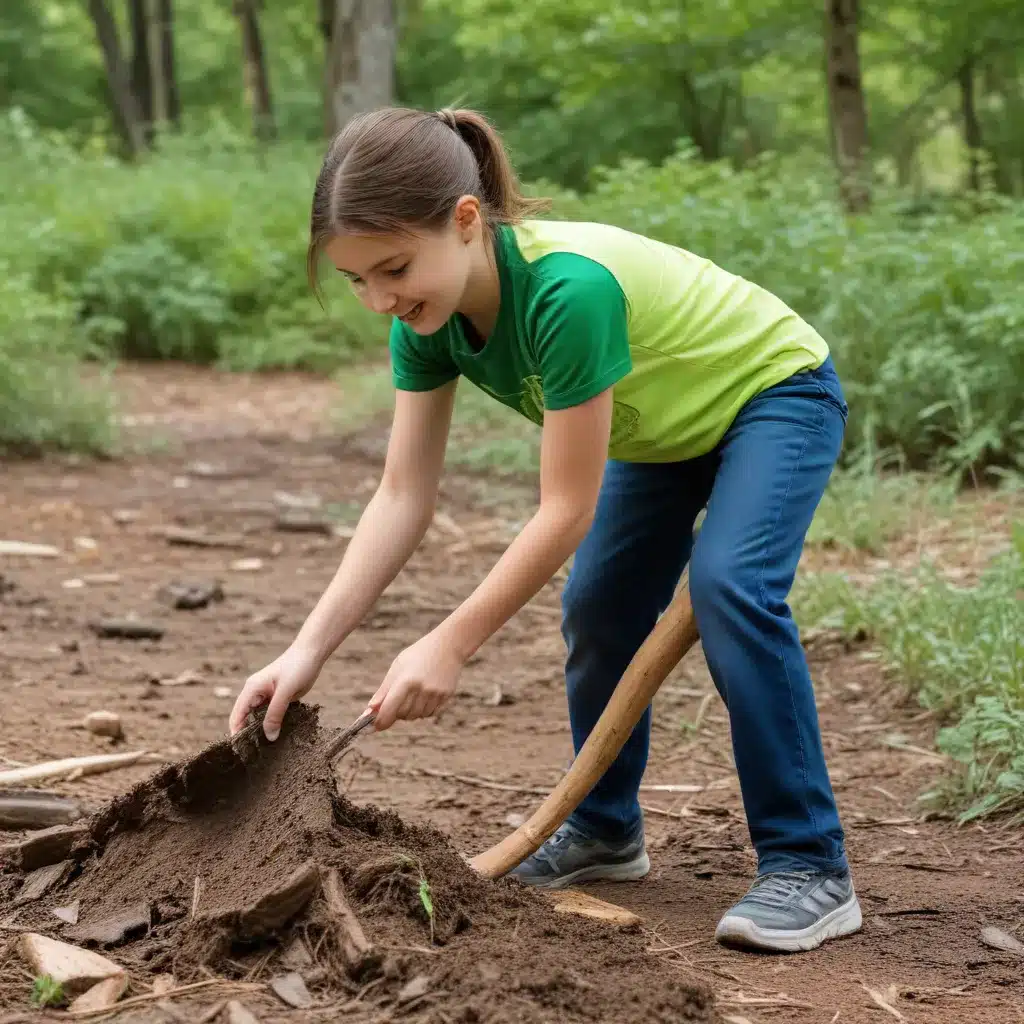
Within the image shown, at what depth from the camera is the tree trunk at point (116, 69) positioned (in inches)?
752

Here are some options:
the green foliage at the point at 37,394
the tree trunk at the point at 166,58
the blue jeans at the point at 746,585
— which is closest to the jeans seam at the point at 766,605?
the blue jeans at the point at 746,585

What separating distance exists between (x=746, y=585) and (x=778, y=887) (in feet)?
1.91

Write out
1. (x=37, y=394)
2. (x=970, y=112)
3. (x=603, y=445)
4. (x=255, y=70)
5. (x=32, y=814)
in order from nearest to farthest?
(x=603, y=445) < (x=32, y=814) < (x=37, y=394) < (x=970, y=112) < (x=255, y=70)

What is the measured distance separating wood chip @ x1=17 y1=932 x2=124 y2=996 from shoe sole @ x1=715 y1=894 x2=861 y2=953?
42.5 inches

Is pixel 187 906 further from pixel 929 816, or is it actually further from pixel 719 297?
pixel 929 816

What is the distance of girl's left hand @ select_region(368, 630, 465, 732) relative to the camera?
7.34 feet

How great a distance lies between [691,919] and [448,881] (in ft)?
2.04

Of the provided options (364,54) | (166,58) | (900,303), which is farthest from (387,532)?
(166,58)

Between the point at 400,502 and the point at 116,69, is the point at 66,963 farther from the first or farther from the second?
the point at 116,69

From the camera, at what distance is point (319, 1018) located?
1.91m

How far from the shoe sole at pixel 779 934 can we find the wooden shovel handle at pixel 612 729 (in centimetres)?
37

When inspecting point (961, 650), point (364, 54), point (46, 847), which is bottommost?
point (961, 650)

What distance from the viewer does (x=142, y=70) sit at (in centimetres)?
2117

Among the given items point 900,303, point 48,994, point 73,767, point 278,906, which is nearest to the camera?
point 48,994
